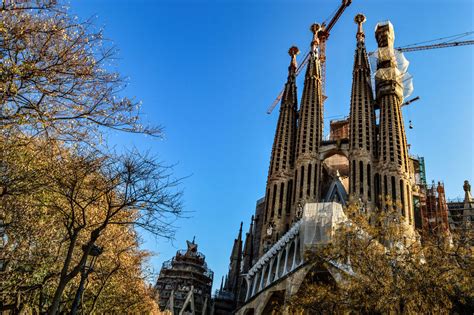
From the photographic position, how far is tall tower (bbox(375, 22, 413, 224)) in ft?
118

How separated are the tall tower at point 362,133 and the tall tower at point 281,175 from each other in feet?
20.5

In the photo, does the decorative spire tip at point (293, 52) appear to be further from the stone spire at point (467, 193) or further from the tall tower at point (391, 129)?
the stone spire at point (467, 193)

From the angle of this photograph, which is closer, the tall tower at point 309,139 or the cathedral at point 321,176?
the cathedral at point 321,176

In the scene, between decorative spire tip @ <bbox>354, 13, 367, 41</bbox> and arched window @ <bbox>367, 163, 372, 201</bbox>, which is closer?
arched window @ <bbox>367, 163, 372, 201</bbox>

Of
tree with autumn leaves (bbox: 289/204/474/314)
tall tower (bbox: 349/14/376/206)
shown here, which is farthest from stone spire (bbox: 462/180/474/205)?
tree with autumn leaves (bbox: 289/204/474/314)

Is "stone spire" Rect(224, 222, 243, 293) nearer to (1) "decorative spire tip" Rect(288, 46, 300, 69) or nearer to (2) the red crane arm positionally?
(1) "decorative spire tip" Rect(288, 46, 300, 69)

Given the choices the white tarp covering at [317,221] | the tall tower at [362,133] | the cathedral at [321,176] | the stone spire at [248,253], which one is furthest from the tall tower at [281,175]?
the white tarp covering at [317,221]

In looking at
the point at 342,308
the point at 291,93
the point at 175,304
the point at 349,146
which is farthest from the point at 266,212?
the point at 342,308

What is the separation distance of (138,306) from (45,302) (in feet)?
16.6

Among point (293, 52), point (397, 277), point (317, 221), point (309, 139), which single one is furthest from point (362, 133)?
point (397, 277)

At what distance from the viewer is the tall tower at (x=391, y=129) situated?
36.1 m

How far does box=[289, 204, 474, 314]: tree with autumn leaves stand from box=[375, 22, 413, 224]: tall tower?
19.5 metres

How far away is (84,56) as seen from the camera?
782cm

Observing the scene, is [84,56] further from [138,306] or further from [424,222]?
[424,222]
